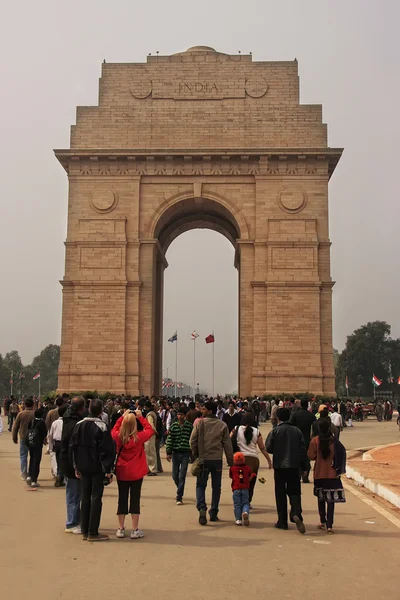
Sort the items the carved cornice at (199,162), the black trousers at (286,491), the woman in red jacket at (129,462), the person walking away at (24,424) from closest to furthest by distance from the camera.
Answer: the woman in red jacket at (129,462) → the black trousers at (286,491) → the person walking away at (24,424) → the carved cornice at (199,162)

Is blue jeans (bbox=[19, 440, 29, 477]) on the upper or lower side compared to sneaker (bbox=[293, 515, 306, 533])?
upper

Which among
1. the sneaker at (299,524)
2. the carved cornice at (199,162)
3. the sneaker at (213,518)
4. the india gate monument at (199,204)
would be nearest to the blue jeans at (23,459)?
the sneaker at (213,518)

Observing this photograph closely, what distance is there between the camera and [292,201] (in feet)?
119

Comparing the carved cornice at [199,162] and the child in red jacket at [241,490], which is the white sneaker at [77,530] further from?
the carved cornice at [199,162]

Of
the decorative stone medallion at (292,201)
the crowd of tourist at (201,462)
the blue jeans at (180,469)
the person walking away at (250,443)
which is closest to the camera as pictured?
the crowd of tourist at (201,462)

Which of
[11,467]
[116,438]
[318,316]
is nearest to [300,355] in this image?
[318,316]

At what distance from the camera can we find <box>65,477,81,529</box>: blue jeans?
9047mm

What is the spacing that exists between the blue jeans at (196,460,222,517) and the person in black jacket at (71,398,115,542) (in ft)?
5.50

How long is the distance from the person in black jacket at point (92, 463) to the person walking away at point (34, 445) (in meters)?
4.70

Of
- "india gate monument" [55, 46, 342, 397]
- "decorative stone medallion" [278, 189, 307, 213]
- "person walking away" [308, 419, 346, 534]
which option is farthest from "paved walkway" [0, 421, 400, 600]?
"decorative stone medallion" [278, 189, 307, 213]

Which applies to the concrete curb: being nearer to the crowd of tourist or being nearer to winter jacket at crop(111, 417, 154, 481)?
the crowd of tourist

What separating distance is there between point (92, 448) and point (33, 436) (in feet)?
16.2

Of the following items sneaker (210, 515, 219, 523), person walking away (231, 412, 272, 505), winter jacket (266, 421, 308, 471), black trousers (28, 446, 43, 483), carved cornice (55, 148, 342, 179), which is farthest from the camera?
carved cornice (55, 148, 342, 179)

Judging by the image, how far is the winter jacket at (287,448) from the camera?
9.45 meters
